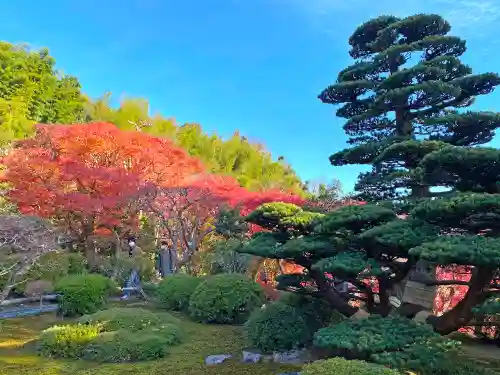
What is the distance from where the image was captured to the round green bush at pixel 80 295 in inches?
356

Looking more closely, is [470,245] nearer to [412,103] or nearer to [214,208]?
[412,103]

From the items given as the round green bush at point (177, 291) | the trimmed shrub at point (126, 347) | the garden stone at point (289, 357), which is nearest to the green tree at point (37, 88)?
the round green bush at point (177, 291)

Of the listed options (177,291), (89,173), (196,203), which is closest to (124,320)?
(177,291)

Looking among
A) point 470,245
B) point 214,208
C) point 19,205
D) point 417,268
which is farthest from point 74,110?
point 470,245

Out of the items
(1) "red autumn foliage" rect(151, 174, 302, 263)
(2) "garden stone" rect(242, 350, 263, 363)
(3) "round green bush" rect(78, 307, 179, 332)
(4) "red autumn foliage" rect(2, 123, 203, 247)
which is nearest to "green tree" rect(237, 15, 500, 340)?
(2) "garden stone" rect(242, 350, 263, 363)

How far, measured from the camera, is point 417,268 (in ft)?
19.7

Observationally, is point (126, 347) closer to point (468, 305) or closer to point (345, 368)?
point (345, 368)

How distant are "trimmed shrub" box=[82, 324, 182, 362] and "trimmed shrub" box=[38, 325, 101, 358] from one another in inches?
5.7

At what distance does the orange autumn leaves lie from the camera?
39.1 feet

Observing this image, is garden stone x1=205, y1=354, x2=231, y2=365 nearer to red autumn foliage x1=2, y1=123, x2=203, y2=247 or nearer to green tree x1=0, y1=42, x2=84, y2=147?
red autumn foliage x1=2, y1=123, x2=203, y2=247

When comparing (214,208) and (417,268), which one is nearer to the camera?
(417,268)

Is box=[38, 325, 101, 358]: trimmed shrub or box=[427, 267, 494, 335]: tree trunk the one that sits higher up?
box=[427, 267, 494, 335]: tree trunk

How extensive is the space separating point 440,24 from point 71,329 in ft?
24.7

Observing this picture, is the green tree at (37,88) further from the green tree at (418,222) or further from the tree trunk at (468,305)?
the tree trunk at (468,305)
